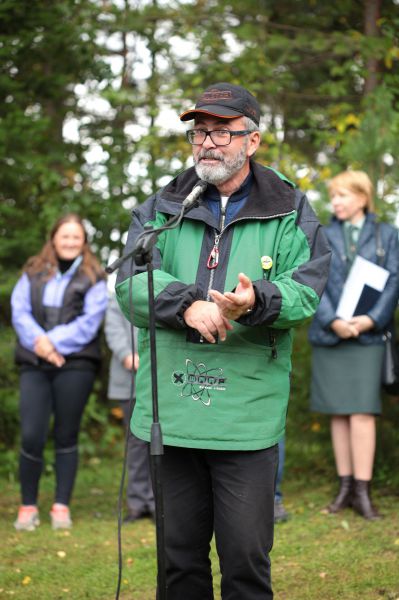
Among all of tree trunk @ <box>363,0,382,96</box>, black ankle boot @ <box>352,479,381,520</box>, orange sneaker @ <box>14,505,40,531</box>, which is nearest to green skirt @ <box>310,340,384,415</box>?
black ankle boot @ <box>352,479,381,520</box>

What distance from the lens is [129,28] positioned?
8906mm

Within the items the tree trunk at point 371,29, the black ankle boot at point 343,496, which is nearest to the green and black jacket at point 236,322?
the black ankle boot at point 343,496

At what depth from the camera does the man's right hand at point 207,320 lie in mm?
3137

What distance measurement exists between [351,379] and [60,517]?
2279 millimetres

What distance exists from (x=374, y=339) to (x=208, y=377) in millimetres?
3001

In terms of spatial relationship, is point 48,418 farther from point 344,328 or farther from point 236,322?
point 236,322

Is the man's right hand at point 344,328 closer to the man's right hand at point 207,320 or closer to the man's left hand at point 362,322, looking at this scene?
the man's left hand at point 362,322

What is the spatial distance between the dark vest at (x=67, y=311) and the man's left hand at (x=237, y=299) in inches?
130

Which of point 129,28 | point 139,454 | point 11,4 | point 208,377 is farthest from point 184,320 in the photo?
point 129,28

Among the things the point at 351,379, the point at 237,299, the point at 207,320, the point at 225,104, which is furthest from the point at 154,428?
the point at 351,379

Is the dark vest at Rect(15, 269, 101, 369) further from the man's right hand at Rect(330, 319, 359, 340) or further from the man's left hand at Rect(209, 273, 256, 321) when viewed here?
the man's left hand at Rect(209, 273, 256, 321)

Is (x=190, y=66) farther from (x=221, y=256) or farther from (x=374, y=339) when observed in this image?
(x=221, y=256)

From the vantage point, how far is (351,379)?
20.0 feet

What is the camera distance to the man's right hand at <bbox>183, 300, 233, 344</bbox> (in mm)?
3137
